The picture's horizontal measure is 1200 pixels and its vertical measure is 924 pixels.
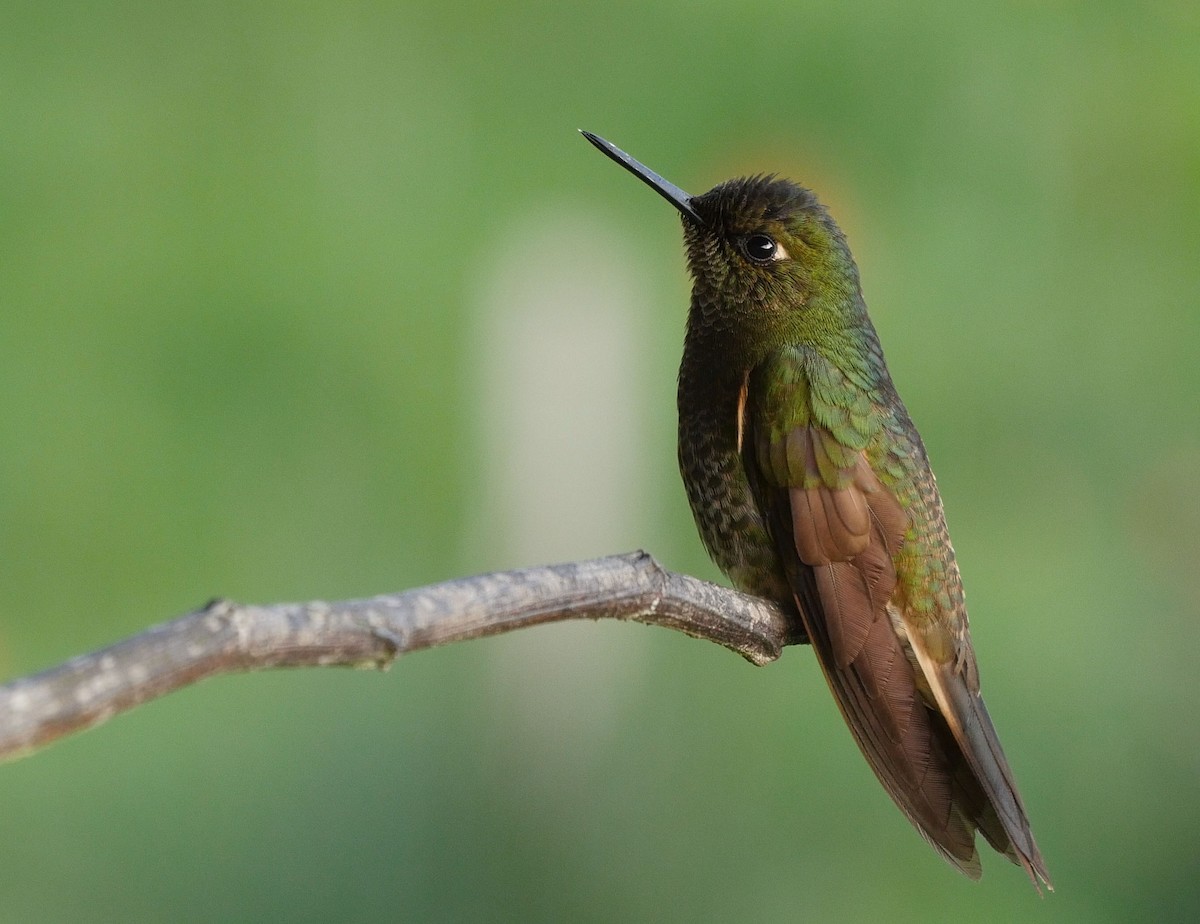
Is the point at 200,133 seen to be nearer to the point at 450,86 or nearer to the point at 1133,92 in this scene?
the point at 450,86

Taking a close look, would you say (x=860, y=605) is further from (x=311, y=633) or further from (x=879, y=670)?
(x=311, y=633)

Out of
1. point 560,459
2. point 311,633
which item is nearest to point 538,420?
point 560,459

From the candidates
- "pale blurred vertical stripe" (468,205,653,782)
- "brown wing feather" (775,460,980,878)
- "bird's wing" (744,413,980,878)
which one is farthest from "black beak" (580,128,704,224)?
"pale blurred vertical stripe" (468,205,653,782)

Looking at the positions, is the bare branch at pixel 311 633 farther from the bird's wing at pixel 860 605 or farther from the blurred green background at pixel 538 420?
the blurred green background at pixel 538 420

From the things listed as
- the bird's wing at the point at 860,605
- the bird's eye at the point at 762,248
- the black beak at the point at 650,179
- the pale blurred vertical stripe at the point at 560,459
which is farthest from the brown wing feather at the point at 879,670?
the pale blurred vertical stripe at the point at 560,459

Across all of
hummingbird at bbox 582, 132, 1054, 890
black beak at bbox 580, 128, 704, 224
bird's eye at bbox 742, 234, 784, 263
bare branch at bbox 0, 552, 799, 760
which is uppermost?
black beak at bbox 580, 128, 704, 224

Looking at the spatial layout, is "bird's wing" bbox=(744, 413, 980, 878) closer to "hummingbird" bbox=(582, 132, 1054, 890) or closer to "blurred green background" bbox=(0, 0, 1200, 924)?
"hummingbird" bbox=(582, 132, 1054, 890)
